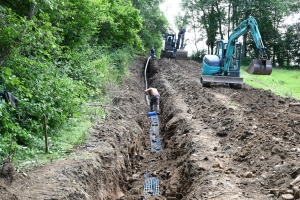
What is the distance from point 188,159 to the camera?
8.23 meters

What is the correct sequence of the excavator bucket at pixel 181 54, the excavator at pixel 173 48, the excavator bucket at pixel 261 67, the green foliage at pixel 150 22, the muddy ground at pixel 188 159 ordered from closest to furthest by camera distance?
the muddy ground at pixel 188 159
the excavator bucket at pixel 261 67
the excavator bucket at pixel 181 54
the excavator at pixel 173 48
the green foliage at pixel 150 22

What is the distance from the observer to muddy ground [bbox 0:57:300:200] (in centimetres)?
589

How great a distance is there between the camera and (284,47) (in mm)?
44344

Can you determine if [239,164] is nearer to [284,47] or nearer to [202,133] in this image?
[202,133]

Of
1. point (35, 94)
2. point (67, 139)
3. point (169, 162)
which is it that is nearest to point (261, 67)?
point (169, 162)

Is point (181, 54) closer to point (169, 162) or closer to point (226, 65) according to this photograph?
point (226, 65)

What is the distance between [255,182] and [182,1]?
2045 inches

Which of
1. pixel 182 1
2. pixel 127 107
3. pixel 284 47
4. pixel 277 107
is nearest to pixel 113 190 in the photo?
pixel 127 107

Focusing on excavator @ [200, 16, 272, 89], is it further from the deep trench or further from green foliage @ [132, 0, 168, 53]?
green foliage @ [132, 0, 168, 53]

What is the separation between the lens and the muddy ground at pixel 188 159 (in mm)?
5891

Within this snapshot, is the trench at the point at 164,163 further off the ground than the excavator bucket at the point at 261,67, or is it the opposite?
the excavator bucket at the point at 261,67

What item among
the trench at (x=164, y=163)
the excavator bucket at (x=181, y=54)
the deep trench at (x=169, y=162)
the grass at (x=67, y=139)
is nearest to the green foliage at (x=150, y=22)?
the excavator bucket at (x=181, y=54)

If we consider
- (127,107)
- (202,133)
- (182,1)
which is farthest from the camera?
(182,1)

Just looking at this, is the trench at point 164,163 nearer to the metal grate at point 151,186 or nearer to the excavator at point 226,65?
the metal grate at point 151,186
